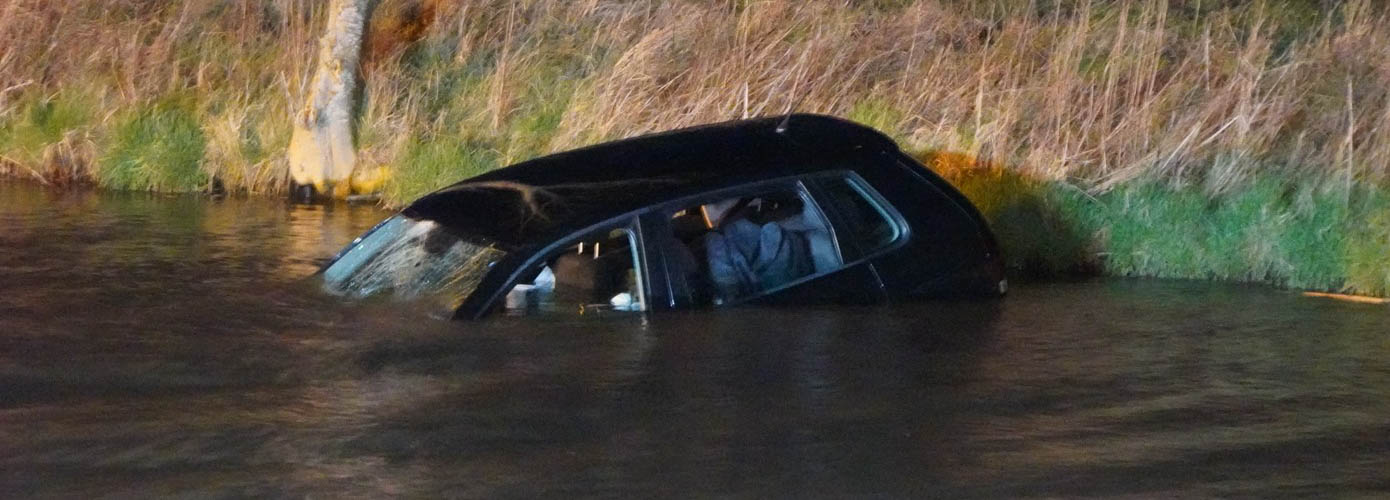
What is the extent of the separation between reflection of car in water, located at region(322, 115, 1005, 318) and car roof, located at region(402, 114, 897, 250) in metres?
0.01

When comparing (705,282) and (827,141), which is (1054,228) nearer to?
(827,141)

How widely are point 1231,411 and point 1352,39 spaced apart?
6058 mm

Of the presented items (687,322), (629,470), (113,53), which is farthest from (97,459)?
(113,53)

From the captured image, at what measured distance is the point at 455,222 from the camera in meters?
7.14

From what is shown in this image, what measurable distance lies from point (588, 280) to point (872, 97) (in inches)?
212

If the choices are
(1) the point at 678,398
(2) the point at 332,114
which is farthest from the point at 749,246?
(2) the point at 332,114

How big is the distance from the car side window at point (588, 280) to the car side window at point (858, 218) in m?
0.95

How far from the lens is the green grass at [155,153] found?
13906 mm

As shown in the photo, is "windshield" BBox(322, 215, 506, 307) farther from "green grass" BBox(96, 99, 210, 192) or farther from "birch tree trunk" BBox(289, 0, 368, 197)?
"green grass" BBox(96, 99, 210, 192)

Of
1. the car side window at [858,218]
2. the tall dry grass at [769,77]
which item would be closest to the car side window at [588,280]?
the car side window at [858,218]

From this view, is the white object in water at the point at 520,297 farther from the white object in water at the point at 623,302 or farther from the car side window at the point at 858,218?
the car side window at the point at 858,218

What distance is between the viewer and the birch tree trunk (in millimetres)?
13484

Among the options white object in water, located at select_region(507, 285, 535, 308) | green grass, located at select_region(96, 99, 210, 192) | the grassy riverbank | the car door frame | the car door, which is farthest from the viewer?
green grass, located at select_region(96, 99, 210, 192)

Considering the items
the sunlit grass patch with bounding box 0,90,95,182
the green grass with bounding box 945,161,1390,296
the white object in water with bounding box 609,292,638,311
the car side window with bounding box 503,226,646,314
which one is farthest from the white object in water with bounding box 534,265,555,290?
the sunlit grass patch with bounding box 0,90,95,182
